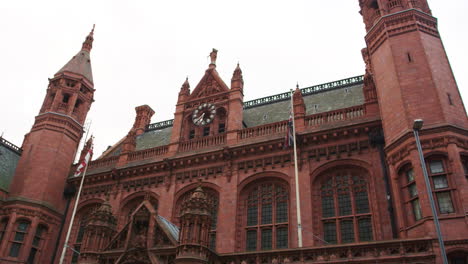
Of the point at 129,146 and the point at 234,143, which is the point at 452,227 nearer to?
the point at 234,143

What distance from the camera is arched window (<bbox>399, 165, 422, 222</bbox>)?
21.1 meters

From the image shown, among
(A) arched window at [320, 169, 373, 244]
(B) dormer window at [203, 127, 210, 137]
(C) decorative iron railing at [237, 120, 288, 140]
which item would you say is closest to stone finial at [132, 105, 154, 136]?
(B) dormer window at [203, 127, 210, 137]

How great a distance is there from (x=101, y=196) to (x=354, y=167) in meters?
20.9

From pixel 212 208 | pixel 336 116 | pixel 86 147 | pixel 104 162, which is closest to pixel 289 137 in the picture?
pixel 336 116

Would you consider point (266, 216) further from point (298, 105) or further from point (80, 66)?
point (80, 66)

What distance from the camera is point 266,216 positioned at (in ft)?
92.1

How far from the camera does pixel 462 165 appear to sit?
67.9 ft

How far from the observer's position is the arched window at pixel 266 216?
26875 mm

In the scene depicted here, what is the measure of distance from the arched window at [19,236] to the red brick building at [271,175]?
8cm

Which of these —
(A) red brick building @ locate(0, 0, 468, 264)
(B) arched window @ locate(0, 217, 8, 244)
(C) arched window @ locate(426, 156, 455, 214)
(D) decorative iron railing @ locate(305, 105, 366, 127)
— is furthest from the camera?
(B) arched window @ locate(0, 217, 8, 244)

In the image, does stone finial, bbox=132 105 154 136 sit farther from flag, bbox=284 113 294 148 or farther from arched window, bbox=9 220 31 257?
flag, bbox=284 113 294 148

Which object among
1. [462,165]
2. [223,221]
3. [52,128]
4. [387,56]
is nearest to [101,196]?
[52,128]

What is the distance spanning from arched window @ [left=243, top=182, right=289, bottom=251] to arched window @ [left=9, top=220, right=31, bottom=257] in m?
18.1

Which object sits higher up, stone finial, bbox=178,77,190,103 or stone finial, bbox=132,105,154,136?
stone finial, bbox=132,105,154,136
